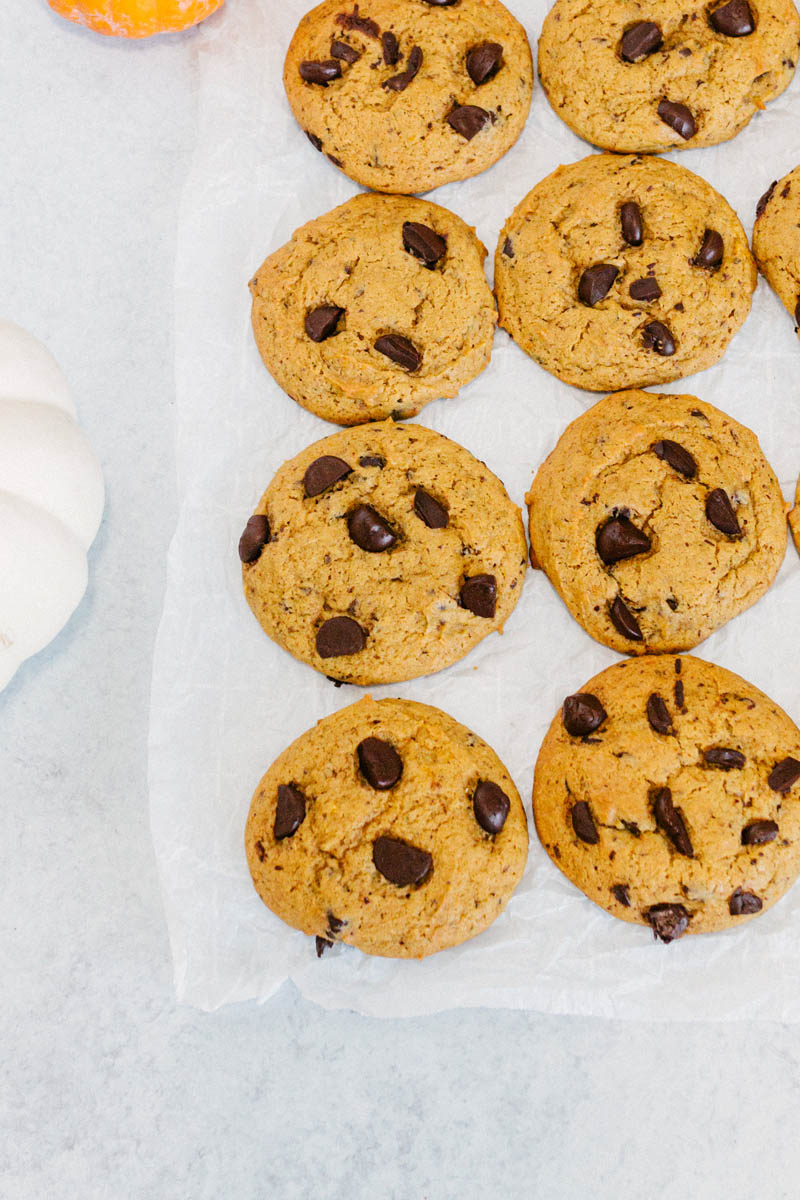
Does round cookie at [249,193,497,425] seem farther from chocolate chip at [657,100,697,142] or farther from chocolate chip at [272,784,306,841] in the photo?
chocolate chip at [272,784,306,841]

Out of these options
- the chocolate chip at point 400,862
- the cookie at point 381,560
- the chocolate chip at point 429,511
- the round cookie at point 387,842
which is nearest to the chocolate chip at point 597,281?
the cookie at point 381,560

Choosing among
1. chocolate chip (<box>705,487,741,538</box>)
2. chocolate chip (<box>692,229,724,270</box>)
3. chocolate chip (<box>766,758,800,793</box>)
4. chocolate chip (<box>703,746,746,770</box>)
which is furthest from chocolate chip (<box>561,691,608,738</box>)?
chocolate chip (<box>692,229,724,270</box>)

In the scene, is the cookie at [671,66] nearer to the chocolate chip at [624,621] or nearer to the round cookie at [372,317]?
the round cookie at [372,317]

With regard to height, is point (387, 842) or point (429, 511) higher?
point (429, 511)

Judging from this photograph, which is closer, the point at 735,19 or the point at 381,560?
the point at 381,560

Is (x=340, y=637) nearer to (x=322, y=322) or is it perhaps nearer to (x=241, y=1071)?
(x=322, y=322)

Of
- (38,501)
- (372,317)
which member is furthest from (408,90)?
(38,501)

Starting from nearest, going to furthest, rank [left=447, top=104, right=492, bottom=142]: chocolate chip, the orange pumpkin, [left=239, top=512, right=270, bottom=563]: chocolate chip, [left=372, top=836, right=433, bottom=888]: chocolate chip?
1. [left=372, top=836, right=433, bottom=888]: chocolate chip
2. [left=239, top=512, right=270, bottom=563]: chocolate chip
3. [left=447, top=104, right=492, bottom=142]: chocolate chip
4. the orange pumpkin
